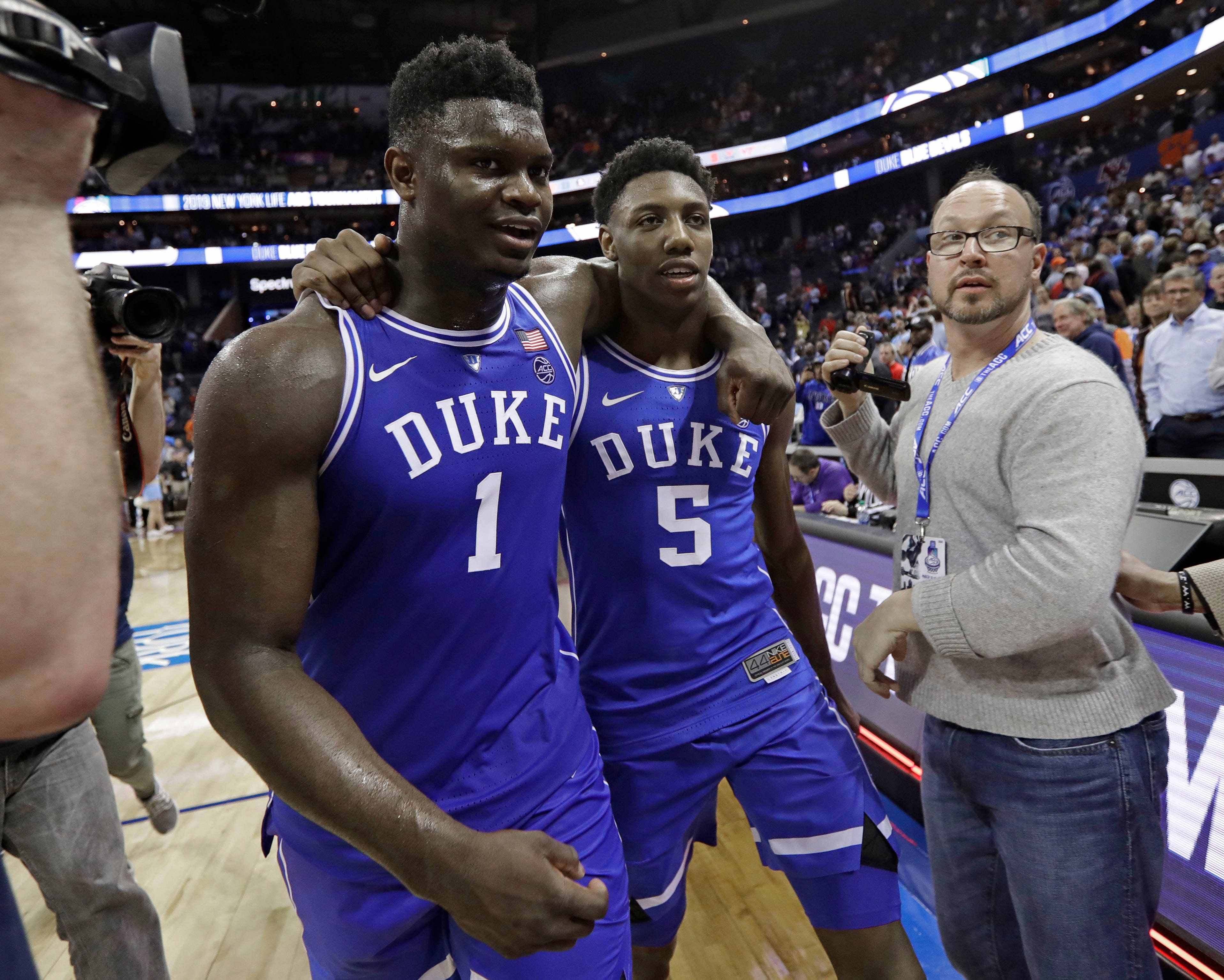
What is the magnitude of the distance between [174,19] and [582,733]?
26077 millimetres

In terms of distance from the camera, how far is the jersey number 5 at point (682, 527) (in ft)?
6.13

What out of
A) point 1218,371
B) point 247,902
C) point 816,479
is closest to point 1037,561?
point 247,902

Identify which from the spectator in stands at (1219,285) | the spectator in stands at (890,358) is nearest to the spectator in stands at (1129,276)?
the spectator in stands at (890,358)

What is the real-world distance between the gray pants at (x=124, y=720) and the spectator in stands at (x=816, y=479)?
4.10 meters

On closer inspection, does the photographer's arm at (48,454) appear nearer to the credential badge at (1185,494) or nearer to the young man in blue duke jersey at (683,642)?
the young man in blue duke jersey at (683,642)

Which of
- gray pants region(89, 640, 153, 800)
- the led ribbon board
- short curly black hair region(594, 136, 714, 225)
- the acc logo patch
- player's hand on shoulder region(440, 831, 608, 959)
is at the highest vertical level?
the led ribbon board

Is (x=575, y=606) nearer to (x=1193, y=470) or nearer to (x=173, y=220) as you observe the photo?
(x=1193, y=470)

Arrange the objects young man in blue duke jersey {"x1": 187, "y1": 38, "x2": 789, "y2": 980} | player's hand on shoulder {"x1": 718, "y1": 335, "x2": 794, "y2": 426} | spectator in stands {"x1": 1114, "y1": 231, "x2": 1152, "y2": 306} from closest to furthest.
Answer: young man in blue duke jersey {"x1": 187, "y1": 38, "x2": 789, "y2": 980}, player's hand on shoulder {"x1": 718, "y1": 335, "x2": 794, "y2": 426}, spectator in stands {"x1": 1114, "y1": 231, "x2": 1152, "y2": 306}

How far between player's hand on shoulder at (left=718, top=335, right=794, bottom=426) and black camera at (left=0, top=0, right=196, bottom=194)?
1215mm

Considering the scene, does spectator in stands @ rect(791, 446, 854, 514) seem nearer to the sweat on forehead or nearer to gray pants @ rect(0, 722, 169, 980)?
the sweat on forehead

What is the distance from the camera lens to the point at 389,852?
997mm

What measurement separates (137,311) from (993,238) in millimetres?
1992

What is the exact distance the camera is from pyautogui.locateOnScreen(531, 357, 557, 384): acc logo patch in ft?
5.05

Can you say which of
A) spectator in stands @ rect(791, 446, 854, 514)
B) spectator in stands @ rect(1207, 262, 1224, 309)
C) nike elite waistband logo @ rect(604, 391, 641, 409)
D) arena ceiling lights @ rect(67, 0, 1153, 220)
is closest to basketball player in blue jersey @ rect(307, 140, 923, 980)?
nike elite waistband logo @ rect(604, 391, 641, 409)
